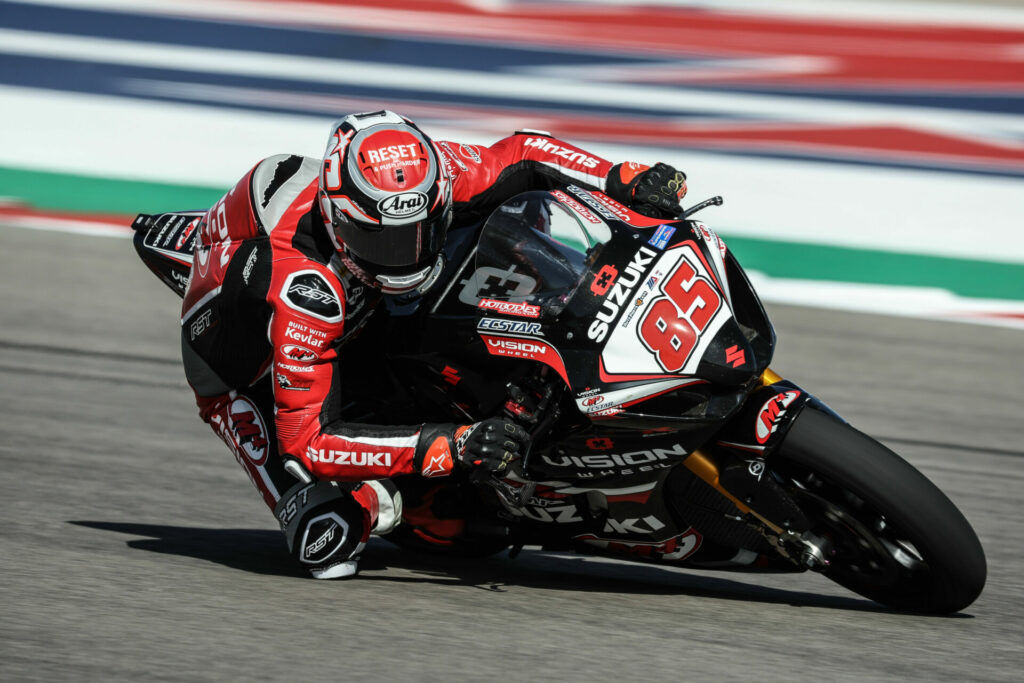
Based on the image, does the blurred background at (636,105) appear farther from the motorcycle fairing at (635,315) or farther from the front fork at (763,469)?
the motorcycle fairing at (635,315)

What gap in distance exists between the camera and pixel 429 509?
4.60m

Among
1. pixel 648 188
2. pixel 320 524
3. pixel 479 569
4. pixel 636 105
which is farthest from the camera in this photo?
pixel 636 105

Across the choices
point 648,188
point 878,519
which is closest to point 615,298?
point 648,188

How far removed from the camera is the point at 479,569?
4.66m

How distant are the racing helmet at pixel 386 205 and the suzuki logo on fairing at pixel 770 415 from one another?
105cm

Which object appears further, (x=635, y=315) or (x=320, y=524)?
(x=320, y=524)

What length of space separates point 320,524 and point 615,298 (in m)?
1.35

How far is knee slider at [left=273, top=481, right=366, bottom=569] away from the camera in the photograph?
434 centimetres

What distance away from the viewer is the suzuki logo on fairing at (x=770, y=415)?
3711mm

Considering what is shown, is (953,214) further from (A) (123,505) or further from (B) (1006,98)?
(A) (123,505)

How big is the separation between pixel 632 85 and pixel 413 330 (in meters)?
7.51

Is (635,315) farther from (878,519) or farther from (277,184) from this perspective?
(277,184)

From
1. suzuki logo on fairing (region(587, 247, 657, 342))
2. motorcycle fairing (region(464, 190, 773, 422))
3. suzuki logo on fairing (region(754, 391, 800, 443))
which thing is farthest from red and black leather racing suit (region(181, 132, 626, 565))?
suzuki logo on fairing (region(754, 391, 800, 443))

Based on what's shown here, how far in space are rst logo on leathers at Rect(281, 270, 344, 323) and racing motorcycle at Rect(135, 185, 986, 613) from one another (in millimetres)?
86
